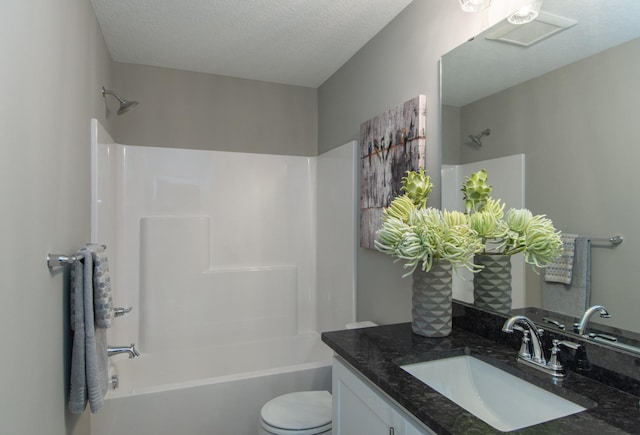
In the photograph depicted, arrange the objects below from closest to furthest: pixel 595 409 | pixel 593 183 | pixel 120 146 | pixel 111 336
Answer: pixel 595 409, pixel 593 183, pixel 111 336, pixel 120 146

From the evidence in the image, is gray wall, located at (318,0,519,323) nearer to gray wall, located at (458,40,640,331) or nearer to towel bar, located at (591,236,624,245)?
gray wall, located at (458,40,640,331)

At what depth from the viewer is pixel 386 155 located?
2.11 m

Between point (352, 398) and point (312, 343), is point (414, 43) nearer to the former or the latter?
point (352, 398)

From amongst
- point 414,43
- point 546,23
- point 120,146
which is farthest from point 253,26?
point 546,23

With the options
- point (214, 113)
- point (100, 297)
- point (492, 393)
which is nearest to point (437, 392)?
point (492, 393)

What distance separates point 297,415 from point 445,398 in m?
1.09

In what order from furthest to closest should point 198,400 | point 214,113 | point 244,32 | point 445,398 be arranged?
point 214,113 < point 244,32 < point 198,400 < point 445,398

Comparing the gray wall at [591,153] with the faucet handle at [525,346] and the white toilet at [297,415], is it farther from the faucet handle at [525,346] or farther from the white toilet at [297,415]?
the white toilet at [297,415]

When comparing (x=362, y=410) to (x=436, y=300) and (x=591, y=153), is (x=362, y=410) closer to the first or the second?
(x=436, y=300)

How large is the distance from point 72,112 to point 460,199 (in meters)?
1.73

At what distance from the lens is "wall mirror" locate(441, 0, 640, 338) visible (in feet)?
3.40

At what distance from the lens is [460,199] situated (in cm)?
162

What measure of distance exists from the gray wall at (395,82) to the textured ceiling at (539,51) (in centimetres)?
9

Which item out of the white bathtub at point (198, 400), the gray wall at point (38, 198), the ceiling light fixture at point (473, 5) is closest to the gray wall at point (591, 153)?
the ceiling light fixture at point (473, 5)
